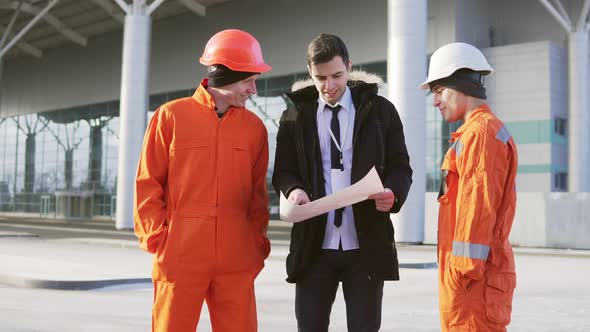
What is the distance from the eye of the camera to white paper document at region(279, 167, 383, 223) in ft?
10.9

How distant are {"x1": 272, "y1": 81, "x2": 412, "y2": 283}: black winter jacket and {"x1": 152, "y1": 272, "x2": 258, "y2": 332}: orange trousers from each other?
0.27 meters

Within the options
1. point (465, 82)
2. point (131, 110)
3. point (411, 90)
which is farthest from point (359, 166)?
point (131, 110)

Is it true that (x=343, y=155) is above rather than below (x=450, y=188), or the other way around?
above

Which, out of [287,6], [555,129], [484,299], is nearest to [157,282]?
[484,299]

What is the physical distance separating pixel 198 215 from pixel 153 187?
0.84 feet

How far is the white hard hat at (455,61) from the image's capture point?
134 inches

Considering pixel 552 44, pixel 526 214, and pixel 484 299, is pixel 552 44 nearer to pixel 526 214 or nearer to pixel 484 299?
pixel 526 214

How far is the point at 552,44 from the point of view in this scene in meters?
31.3

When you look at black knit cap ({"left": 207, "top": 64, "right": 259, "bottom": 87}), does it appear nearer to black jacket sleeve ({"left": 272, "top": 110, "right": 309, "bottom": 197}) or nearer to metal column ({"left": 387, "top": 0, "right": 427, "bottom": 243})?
black jacket sleeve ({"left": 272, "top": 110, "right": 309, "bottom": 197})

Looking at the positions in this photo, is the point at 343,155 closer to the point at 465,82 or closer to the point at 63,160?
the point at 465,82

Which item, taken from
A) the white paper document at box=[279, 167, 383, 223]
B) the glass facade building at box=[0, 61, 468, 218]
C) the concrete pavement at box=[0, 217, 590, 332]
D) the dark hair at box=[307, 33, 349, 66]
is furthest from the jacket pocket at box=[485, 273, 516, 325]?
the glass facade building at box=[0, 61, 468, 218]

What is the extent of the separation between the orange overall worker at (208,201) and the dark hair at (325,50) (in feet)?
0.91

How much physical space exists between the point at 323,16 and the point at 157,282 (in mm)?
34784

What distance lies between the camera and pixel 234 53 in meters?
3.57
